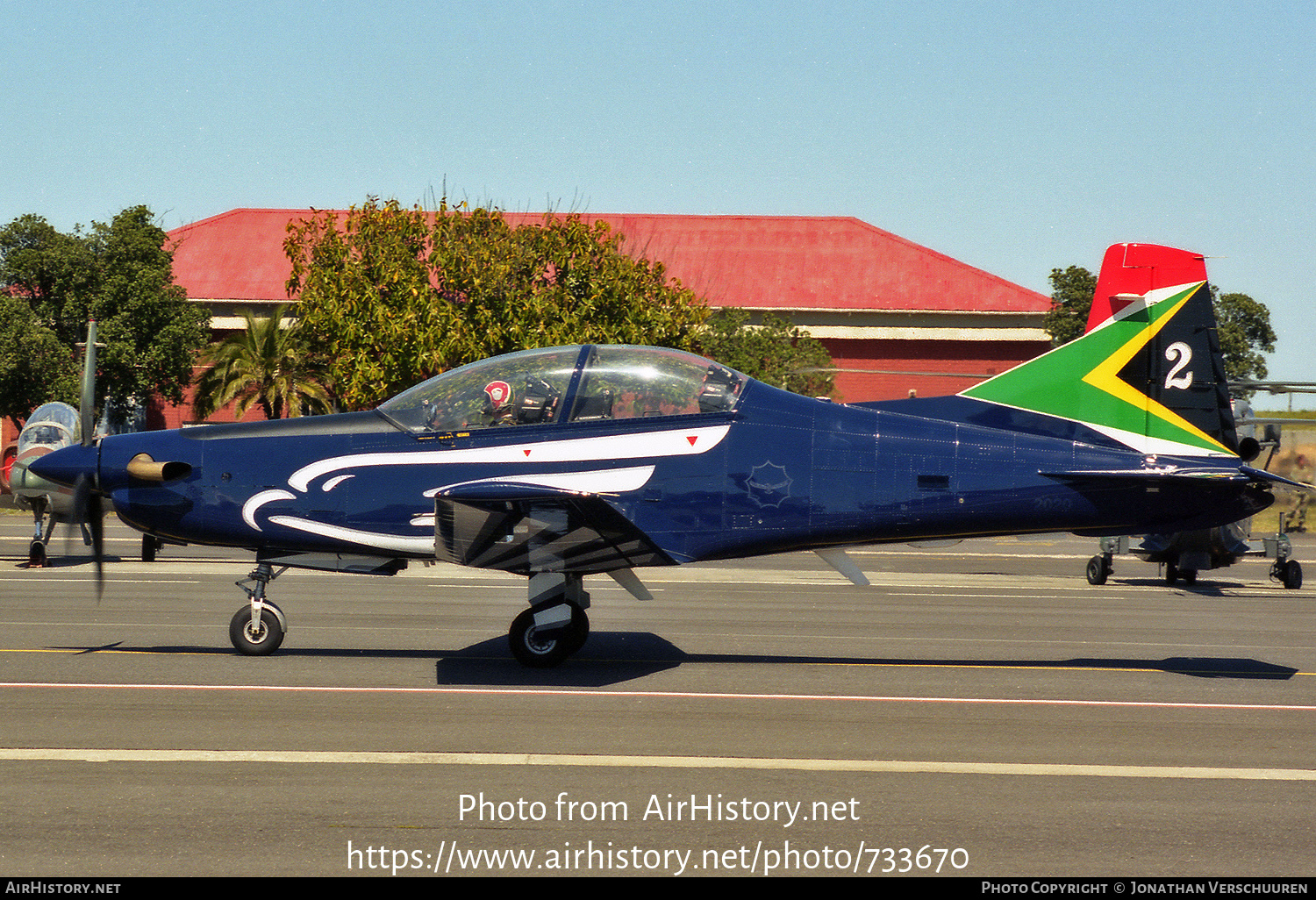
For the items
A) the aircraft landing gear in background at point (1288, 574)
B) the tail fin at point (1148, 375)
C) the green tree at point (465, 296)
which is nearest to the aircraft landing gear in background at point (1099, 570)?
the aircraft landing gear in background at point (1288, 574)

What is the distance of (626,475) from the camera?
9641 millimetres

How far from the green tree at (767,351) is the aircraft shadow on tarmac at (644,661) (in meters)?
28.7

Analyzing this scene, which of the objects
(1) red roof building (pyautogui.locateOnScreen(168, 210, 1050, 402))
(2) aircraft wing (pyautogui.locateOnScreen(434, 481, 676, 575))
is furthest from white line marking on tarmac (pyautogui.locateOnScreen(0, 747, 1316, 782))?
(1) red roof building (pyautogui.locateOnScreen(168, 210, 1050, 402))

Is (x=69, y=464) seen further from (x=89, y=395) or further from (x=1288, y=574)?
(x=1288, y=574)

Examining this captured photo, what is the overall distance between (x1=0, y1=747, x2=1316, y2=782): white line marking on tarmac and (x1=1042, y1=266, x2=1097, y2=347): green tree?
4517 cm

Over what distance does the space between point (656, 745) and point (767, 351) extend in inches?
1406

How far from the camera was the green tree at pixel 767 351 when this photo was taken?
134 ft

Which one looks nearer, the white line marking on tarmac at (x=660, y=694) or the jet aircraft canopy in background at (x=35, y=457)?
the white line marking on tarmac at (x=660, y=694)

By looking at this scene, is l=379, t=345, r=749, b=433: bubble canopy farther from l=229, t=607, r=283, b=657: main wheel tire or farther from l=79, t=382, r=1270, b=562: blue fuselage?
l=229, t=607, r=283, b=657: main wheel tire

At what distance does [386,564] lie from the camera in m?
10.1

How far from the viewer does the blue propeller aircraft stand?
967 cm

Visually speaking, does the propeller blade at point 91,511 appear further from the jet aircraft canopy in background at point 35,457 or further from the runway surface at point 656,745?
the jet aircraft canopy in background at point 35,457
